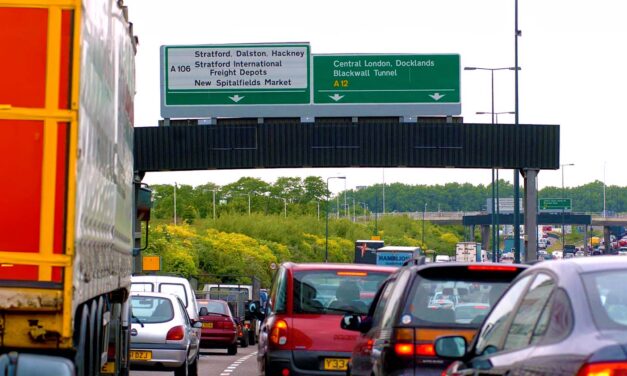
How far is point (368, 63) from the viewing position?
44094 millimetres

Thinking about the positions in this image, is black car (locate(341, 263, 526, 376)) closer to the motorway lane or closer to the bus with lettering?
the motorway lane

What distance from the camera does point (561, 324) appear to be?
6.42 meters

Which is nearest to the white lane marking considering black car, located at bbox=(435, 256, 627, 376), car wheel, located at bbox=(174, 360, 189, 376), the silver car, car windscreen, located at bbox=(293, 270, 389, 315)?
the silver car

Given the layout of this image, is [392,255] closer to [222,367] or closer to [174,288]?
[222,367]

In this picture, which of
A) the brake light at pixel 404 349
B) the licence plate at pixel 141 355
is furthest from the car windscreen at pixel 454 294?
the licence plate at pixel 141 355

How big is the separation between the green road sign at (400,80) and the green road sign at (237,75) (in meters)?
1.31

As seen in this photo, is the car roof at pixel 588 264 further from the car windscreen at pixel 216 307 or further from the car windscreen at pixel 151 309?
the car windscreen at pixel 216 307

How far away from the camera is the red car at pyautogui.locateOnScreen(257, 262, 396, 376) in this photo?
54.5 ft

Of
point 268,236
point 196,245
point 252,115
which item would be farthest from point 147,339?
point 268,236

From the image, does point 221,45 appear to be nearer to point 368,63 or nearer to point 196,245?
point 368,63

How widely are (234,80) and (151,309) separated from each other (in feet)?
74.8

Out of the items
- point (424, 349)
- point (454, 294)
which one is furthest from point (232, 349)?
point (424, 349)

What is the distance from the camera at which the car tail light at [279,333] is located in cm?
1677

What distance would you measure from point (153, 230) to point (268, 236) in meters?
40.1
